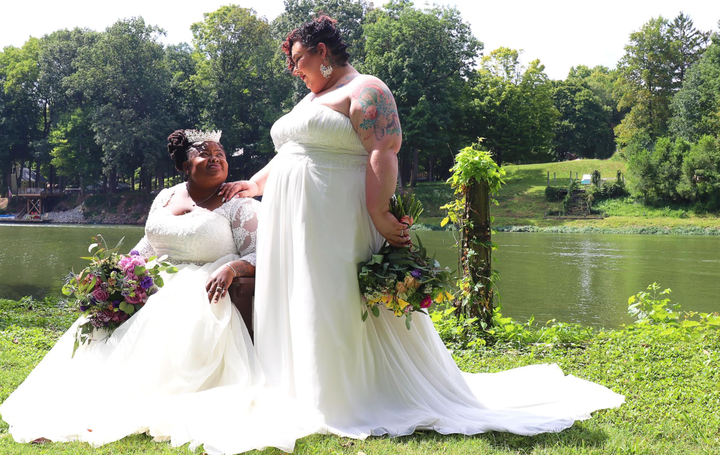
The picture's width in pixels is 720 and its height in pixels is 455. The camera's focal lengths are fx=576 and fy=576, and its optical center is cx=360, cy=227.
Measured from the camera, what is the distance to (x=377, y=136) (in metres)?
3.24

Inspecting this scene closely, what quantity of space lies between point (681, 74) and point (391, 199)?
5753cm

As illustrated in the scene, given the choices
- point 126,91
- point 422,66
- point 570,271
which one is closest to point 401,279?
point 570,271

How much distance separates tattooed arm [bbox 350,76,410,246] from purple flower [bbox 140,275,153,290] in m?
1.62

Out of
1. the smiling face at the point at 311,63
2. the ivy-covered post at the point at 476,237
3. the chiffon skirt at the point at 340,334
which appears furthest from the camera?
the ivy-covered post at the point at 476,237

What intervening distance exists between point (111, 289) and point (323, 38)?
Answer: 2.11m

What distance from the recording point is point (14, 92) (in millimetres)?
52469

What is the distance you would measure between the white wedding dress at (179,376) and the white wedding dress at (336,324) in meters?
0.21

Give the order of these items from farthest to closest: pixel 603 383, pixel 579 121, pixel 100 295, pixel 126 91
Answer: pixel 579 121 < pixel 126 91 < pixel 603 383 < pixel 100 295

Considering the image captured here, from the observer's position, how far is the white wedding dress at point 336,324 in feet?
10.6

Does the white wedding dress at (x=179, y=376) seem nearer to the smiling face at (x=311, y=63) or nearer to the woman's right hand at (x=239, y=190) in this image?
the woman's right hand at (x=239, y=190)

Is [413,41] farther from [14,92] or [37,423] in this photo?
[37,423]

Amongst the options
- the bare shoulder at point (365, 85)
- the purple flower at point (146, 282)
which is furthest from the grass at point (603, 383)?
the bare shoulder at point (365, 85)

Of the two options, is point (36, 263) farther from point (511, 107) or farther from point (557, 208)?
point (511, 107)

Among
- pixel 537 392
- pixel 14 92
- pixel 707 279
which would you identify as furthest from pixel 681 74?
pixel 14 92
